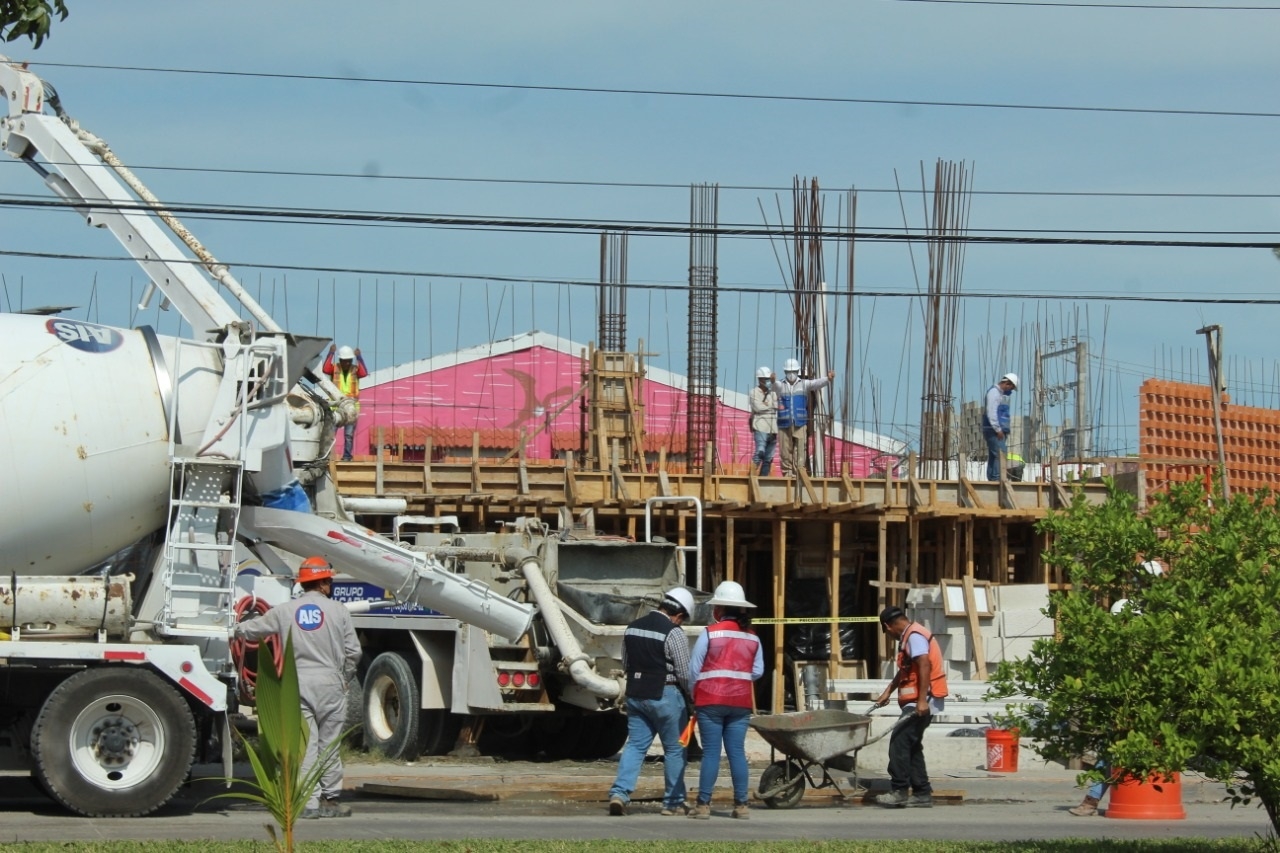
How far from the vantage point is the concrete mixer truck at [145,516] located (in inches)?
456

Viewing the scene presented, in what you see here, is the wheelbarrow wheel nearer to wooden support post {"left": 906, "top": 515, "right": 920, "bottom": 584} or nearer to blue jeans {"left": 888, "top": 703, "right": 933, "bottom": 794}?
blue jeans {"left": 888, "top": 703, "right": 933, "bottom": 794}

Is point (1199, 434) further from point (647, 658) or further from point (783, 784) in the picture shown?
point (647, 658)

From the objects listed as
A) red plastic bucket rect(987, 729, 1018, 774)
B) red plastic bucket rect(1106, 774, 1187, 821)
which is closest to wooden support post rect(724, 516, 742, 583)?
red plastic bucket rect(987, 729, 1018, 774)

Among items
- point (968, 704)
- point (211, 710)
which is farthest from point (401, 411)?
point (211, 710)

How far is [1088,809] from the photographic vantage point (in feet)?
43.5

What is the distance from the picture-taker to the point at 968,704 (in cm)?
1873

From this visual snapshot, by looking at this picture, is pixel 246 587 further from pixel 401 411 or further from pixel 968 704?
pixel 401 411

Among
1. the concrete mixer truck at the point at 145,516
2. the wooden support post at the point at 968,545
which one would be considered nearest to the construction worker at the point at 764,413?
the wooden support post at the point at 968,545

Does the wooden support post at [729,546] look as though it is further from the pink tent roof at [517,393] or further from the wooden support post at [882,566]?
the pink tent roof at [517,393]

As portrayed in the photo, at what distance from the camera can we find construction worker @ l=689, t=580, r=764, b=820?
1270 centimetres

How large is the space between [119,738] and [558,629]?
4.80 meters

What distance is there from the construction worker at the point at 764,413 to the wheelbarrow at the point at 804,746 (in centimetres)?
992

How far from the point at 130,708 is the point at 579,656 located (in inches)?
187

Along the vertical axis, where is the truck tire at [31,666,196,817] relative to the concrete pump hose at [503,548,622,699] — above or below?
below
